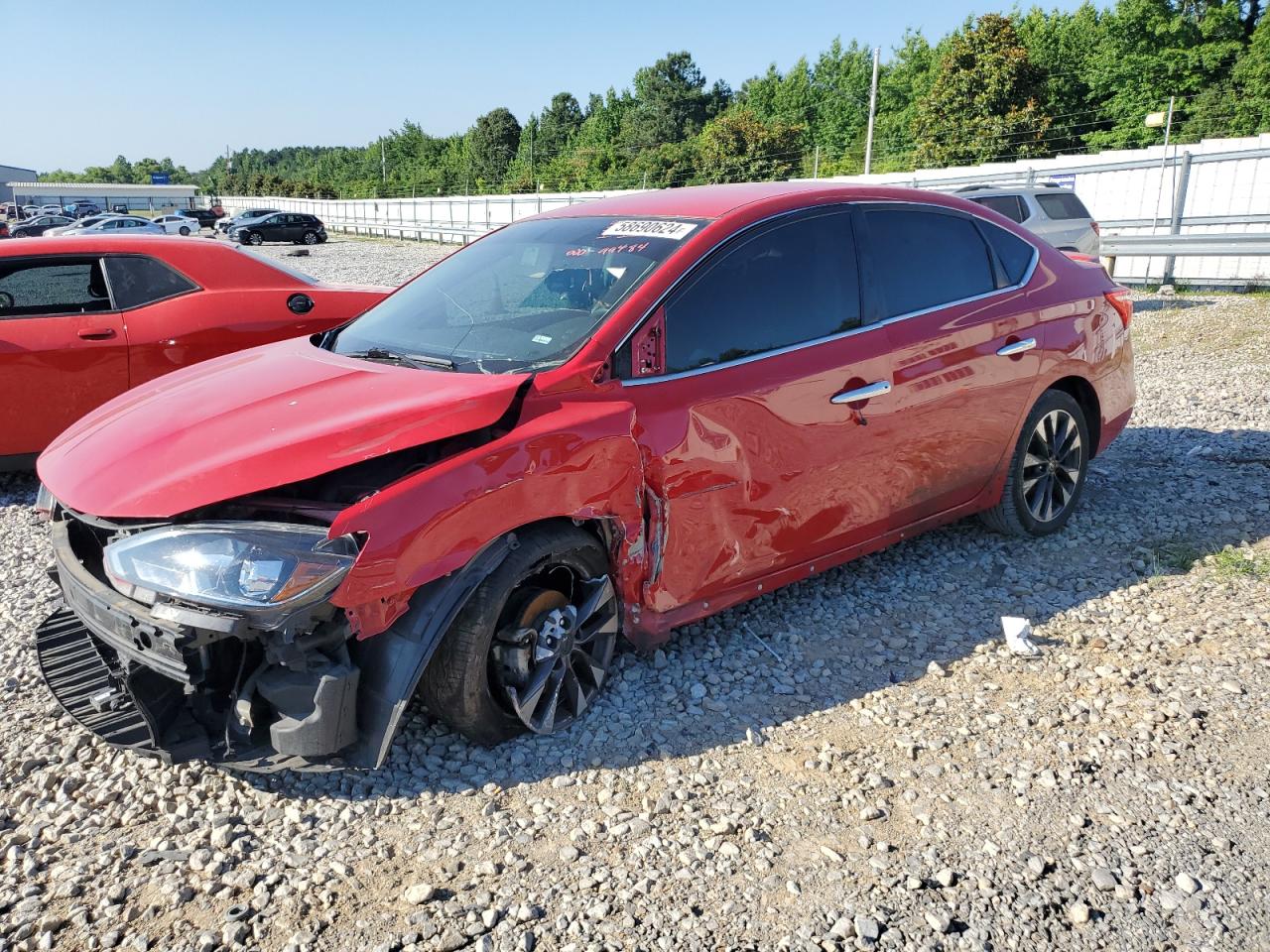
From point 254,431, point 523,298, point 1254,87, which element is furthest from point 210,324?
point 1254,87

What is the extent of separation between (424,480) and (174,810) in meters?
→ 1.29

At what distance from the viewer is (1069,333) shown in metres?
4.82

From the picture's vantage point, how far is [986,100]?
4294 centimetres

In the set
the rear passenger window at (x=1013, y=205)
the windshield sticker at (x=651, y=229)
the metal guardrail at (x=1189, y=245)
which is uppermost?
the rear passenger window at (x=1013, y=205)

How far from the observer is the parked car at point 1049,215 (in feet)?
43.0

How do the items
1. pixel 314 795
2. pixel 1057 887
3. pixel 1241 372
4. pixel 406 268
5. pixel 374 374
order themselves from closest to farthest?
pixel 1057 887, pixel 314 795, pixel 374 374, pixel 1241 372, pixel 406 268

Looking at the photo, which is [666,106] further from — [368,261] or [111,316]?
[111,316]

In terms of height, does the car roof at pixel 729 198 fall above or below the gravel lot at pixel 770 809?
above

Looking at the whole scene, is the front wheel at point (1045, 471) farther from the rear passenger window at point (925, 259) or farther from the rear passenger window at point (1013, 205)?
the rear passenger window at point (1013, 205)

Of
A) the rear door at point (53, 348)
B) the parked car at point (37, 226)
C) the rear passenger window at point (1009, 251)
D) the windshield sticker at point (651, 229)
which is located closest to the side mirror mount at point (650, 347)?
the windshield sticker at point (651, 229)

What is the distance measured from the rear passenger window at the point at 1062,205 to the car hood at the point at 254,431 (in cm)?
1242

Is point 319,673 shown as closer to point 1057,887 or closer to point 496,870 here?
point 496,870

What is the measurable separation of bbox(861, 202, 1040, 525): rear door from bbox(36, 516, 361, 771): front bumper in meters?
2.48

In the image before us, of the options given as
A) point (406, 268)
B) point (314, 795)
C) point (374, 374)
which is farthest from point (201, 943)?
point (406, 268)
